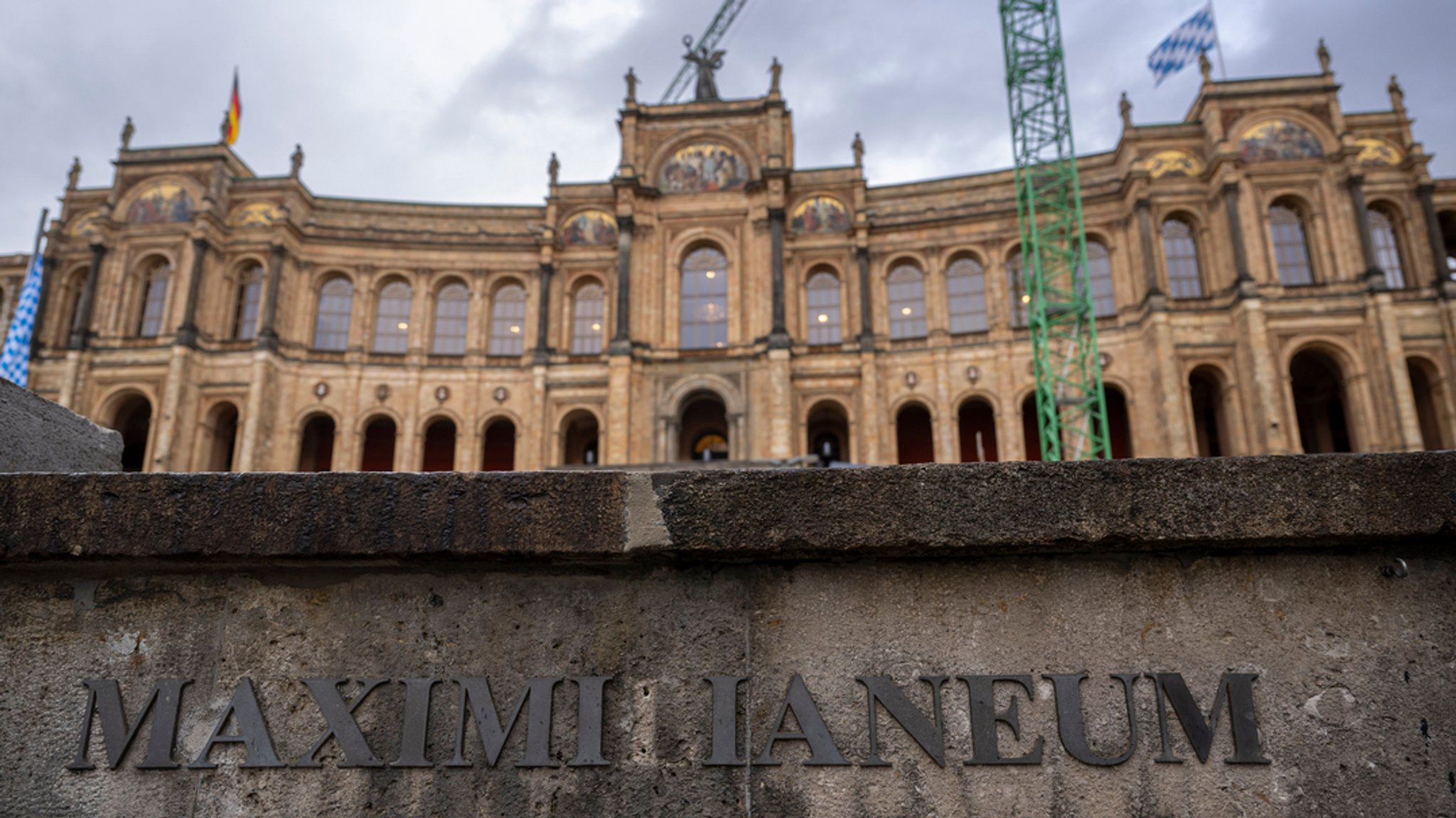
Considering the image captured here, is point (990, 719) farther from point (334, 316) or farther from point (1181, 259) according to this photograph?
point (334, 316)

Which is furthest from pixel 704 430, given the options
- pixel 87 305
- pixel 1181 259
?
pixel 87 305

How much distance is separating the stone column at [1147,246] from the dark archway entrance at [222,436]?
104 feet

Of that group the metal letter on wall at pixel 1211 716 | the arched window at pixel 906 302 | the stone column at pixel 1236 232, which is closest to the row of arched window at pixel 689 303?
the arched window at pixel 906 302

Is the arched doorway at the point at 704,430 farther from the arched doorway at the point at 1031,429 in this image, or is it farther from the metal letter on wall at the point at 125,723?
the metal letter on wall at the point at 125,723

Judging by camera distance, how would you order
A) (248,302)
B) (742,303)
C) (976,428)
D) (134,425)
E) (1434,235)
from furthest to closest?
(134,425), (976,428), (248,302), (742,303), (1434,235)

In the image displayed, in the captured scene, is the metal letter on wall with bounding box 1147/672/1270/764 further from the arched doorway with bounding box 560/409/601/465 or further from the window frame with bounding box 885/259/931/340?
the arched doorway with bounding box 560/409/601/465

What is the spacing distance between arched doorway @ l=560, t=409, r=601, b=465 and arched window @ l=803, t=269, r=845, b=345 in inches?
348

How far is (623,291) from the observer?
31250 mm

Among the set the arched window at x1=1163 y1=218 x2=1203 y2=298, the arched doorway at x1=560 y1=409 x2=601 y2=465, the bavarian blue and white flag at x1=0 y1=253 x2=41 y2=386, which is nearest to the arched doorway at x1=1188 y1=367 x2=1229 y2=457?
the arched window at x1=1163 y1=218 x2=1203 y2=298

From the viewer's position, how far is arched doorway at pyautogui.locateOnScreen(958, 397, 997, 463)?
106 ft

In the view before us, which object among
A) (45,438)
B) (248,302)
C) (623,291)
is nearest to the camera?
(45,438)

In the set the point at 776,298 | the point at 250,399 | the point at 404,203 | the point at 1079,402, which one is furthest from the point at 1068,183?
the point at 250,399

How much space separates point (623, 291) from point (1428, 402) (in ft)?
90.2

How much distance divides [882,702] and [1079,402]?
1169 inches
